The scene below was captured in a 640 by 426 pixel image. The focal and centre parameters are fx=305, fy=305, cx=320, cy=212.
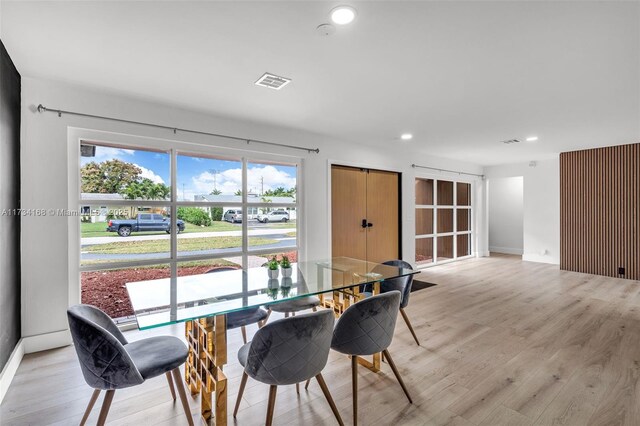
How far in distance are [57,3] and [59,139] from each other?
155 centimetres

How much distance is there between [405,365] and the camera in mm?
2537

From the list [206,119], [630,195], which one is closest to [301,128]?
[206,119]

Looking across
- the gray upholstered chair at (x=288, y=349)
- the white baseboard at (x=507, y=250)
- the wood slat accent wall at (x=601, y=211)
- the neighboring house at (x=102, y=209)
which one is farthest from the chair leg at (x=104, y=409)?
the white baseboard at (x=507, y=250)

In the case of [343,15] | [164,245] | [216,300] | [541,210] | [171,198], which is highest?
[343,15]

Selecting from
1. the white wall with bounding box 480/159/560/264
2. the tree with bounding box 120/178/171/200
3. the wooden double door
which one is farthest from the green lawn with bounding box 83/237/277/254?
the white wall with bounding box 480/159/560/264

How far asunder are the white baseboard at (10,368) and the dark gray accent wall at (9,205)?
43 mm

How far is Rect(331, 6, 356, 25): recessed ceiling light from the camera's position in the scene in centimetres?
178

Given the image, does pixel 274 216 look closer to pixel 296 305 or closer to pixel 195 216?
pixel 195 216

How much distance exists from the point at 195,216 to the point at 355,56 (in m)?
2.61

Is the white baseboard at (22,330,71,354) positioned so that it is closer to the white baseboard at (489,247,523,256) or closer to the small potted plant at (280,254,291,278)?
the small potted plant at (280,254,291,278)

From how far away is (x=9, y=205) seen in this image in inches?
95.2

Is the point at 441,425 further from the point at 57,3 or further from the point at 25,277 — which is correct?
the point at 25,277

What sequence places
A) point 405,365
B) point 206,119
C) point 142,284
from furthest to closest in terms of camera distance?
point 206,119 → point 405,365 → point 142,284

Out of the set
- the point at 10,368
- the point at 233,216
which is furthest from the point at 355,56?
the point at 10,368
